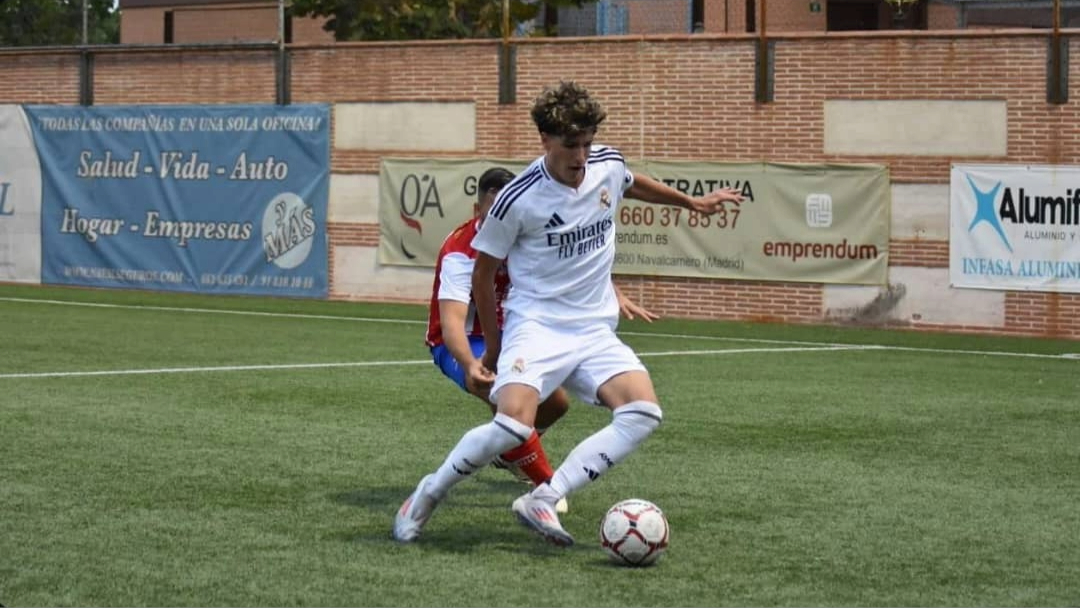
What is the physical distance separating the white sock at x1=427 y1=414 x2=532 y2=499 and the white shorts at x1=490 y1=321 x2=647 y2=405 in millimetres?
167

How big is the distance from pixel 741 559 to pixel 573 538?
0.81 m

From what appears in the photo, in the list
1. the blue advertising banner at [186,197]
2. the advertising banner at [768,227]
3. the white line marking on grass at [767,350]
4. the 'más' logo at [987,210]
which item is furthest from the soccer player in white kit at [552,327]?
the blue advertising banner at [186,197]

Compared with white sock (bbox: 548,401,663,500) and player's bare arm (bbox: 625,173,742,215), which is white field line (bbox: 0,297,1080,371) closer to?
player's bare arm (bbox: 625,173,742,215)

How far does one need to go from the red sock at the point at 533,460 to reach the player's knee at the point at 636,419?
0.89 metres

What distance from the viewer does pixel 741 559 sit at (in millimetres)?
7484

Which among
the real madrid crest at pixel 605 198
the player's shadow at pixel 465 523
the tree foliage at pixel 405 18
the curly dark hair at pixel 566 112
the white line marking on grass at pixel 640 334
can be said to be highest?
the tree foliage at pixel 405 18

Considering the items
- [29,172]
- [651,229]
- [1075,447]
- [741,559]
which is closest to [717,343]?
[651,229]

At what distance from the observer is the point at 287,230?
2781cm

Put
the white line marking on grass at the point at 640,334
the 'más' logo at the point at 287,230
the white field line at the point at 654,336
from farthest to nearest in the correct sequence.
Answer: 1. the 'más' logo at the point at 287,230
2. the white line marking on grass at the point at 640,334
3. the white field line at the point at 654,336

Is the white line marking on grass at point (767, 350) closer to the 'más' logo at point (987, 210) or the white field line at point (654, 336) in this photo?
the white field line at point (654, 336)

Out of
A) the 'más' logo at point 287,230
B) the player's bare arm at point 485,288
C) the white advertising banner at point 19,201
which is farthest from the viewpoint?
the white advertising banner at point 19,201

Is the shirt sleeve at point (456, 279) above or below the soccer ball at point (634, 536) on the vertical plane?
above

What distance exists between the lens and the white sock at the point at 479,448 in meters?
7.58

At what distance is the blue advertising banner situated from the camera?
27719 millimetres
